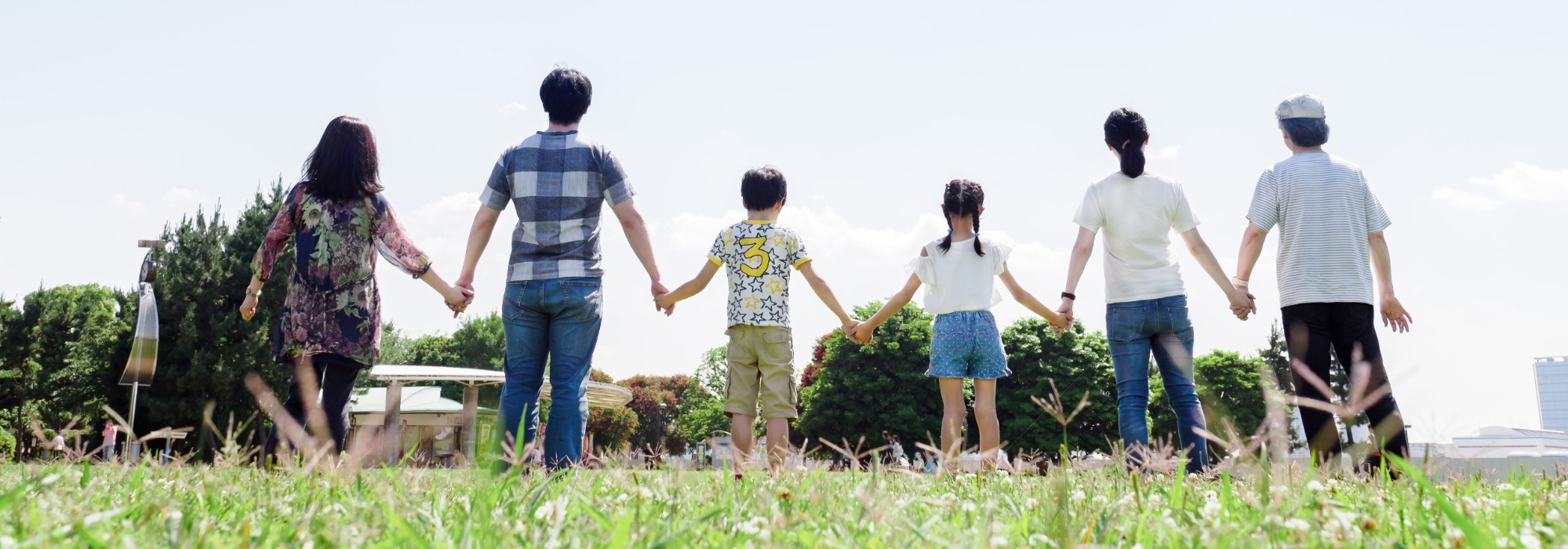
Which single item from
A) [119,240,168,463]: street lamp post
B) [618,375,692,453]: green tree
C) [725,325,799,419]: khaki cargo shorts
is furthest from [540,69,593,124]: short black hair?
[618,375,692,453]: green tree

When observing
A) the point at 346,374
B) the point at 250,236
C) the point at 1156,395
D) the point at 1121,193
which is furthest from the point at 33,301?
the point at 1156,395


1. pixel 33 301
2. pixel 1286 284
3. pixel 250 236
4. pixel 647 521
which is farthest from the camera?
pixel 33 301

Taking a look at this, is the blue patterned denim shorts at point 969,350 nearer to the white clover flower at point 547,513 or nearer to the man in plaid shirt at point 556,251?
the man in plaid shirt at point 556,251

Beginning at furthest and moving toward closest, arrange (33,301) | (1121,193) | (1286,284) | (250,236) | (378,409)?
(378,409), (33,301), (250,236), (1121,193), (1286,284)

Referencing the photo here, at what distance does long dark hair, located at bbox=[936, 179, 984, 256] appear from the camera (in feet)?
22.7

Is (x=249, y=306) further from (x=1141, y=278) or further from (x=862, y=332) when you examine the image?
(x=1141, y=278)

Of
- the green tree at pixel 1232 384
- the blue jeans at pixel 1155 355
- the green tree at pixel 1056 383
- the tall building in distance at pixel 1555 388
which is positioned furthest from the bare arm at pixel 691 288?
the tall building in distance at pixel 1555 388

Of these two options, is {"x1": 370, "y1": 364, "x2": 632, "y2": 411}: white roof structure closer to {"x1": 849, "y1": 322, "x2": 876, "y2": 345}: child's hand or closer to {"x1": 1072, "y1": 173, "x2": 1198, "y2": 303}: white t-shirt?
{"x1": 849, "y1": 322, "x2": 876, "y2": 345}: child's hand

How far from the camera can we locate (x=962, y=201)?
6.91 m

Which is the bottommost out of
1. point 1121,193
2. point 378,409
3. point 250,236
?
point 378,409

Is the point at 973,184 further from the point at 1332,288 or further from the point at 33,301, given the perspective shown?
the point at 33,301

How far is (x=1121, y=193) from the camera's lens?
625 cm

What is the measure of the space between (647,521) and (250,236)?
120ft

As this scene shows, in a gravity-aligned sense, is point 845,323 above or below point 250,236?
below
